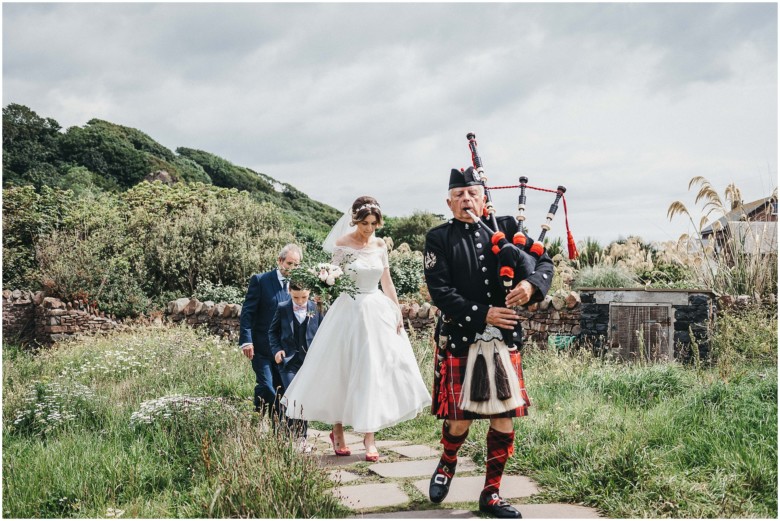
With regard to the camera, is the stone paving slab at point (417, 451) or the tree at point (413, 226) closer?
the stone paving slab at point (417, 451)

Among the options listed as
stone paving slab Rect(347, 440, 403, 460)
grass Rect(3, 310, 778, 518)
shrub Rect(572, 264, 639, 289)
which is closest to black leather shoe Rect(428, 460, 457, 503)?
grass Rect(3, 310, 778, 518)

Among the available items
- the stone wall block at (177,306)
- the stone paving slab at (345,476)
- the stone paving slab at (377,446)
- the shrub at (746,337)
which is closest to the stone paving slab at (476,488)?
the stone paving slab at (345,476)

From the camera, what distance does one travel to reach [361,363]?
509 cm

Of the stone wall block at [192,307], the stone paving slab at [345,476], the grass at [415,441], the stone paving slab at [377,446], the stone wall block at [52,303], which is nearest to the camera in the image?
the grass at [415,441]

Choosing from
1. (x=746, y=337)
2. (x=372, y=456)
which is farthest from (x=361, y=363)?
(x=746, y=337)

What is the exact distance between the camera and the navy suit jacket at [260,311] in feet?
19.3

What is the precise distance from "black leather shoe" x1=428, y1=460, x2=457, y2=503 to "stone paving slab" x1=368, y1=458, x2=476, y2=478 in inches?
25.2

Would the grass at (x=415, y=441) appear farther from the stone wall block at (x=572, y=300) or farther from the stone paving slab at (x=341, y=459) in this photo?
the stone wall block at (x=572, y=300)

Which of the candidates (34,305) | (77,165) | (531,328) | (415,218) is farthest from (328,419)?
(77,165)

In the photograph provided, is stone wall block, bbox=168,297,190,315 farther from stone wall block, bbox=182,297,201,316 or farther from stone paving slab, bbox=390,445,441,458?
stone paving slab, bbox=390,445,441,458

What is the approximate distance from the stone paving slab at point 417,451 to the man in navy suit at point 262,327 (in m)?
1.28

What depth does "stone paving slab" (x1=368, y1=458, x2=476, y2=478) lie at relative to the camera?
463 cm

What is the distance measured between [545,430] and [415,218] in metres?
24.3

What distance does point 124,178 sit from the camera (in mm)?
34094
